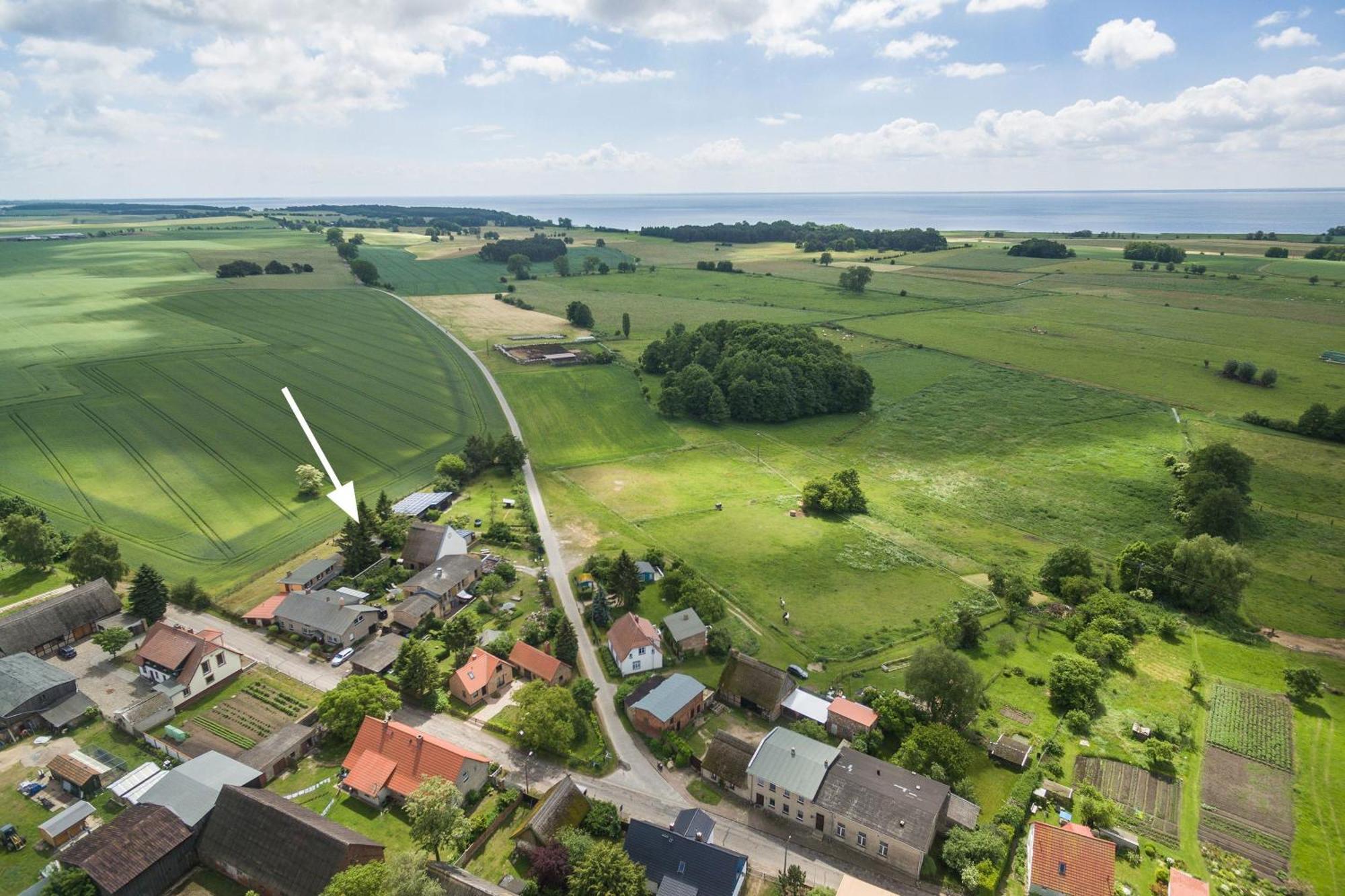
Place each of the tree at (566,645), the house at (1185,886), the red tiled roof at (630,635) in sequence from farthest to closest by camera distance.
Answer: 1. the red tiled roof at (630,635)
2. the tree at (566,645)
3. the house at (1185,886)

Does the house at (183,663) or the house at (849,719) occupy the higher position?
the house at (183,663)

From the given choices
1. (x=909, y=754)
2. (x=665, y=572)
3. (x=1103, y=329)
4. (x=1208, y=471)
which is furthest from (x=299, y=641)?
(x=1103, y=329)

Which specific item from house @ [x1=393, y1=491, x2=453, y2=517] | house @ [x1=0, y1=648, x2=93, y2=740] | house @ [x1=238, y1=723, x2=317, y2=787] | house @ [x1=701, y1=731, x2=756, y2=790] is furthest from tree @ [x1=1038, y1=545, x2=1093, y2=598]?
house @ [x1=0, y1=648, x2=93, y2=740]

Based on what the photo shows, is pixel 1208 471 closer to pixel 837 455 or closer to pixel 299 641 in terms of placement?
pixel 837 455

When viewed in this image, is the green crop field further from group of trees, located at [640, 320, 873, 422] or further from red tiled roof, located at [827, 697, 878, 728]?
red tiled roof, located at [827, 697, 878, 728]

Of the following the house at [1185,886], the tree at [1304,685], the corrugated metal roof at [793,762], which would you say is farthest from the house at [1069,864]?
the tree at [1304,685]

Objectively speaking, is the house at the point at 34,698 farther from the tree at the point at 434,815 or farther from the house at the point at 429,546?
the tree at the point at 434,815

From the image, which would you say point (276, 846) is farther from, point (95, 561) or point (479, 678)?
point (95, 561)

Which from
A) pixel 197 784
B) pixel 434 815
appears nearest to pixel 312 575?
pixel 197 784
